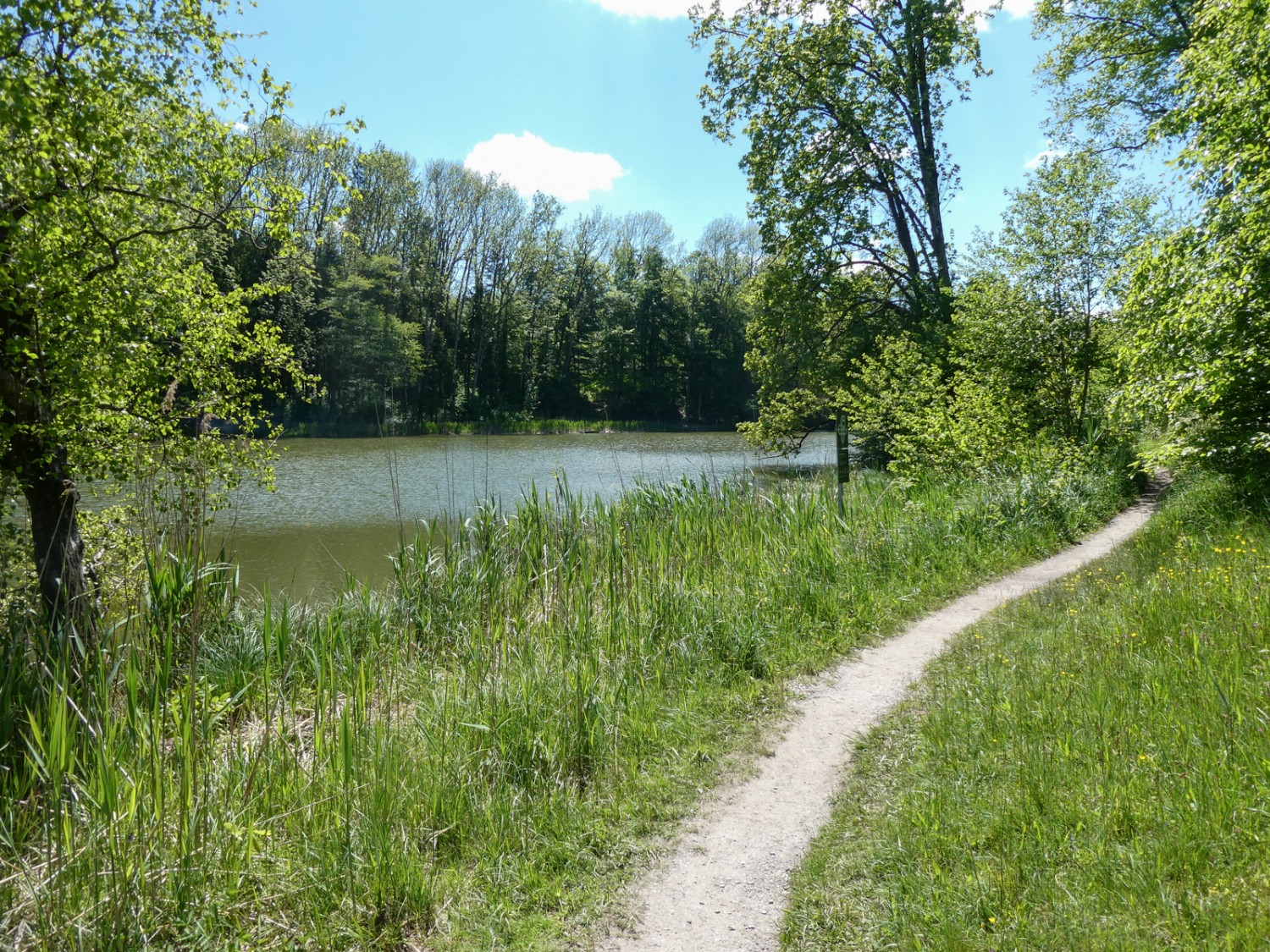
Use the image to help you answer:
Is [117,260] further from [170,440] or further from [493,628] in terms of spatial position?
[493,628]

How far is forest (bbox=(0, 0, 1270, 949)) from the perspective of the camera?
2.86m

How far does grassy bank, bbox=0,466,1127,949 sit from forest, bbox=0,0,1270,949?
0.08ft

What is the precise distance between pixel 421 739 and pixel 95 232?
479 centimetres

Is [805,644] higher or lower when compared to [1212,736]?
lower

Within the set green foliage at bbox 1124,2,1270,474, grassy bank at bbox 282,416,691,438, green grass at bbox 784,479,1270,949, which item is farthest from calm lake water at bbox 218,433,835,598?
green foliage at bbox 1124,2,1270,474

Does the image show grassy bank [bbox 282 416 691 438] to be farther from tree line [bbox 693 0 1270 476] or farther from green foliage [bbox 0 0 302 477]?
green foliage [bbox 0 0 302 477]

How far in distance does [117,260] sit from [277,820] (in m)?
4.90

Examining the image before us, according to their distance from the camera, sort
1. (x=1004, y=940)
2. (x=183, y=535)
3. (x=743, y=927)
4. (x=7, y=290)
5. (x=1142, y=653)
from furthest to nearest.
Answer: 1. (x=7, y=290)
2. (x=1142, y=653)
3. (x=183, y=535)
4. (x=743, y=927)
5. (x=1004, y=940)

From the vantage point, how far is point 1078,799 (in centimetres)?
303

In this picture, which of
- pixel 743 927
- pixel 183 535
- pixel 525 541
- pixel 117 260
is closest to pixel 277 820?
pixel 183 535

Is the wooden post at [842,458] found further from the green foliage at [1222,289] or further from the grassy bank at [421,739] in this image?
the green foliage at [1222,289]

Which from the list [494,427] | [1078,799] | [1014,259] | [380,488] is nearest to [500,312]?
[494,427]

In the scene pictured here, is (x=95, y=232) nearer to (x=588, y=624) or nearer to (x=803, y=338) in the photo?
(x=588, y=624)

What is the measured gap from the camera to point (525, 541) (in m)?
7.27
